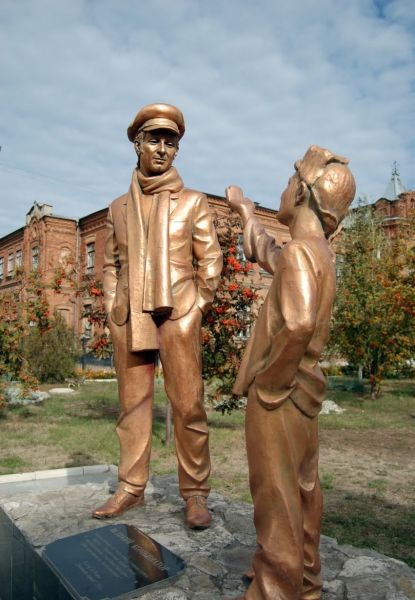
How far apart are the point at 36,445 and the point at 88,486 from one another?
3.79 metres

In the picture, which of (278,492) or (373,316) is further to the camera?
(373,316)

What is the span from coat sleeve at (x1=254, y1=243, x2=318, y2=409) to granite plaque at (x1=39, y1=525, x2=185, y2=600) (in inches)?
45.3

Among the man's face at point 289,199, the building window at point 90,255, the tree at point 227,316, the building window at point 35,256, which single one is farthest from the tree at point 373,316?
the building window at point 35,256

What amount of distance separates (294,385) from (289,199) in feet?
2.44

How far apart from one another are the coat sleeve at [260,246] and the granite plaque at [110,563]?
151cm

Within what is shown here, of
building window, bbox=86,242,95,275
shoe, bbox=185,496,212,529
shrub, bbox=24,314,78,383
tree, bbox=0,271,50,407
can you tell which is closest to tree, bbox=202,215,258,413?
tree, bbox=0,271,50,407

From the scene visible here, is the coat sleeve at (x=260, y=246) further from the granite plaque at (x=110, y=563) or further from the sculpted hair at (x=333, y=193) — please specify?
the granite plaque at (x=110, y=563)

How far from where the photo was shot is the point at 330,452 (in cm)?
723

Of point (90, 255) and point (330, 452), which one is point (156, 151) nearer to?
point (330, 452)

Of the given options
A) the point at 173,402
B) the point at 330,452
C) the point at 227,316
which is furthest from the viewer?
the point at 227,316

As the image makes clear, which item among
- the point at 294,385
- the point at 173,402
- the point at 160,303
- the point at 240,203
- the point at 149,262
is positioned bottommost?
the point at 173,402

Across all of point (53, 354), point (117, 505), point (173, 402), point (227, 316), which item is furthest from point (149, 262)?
point (53, 354)

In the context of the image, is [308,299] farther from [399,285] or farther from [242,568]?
[399,285]

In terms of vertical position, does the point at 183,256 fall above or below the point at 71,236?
below
